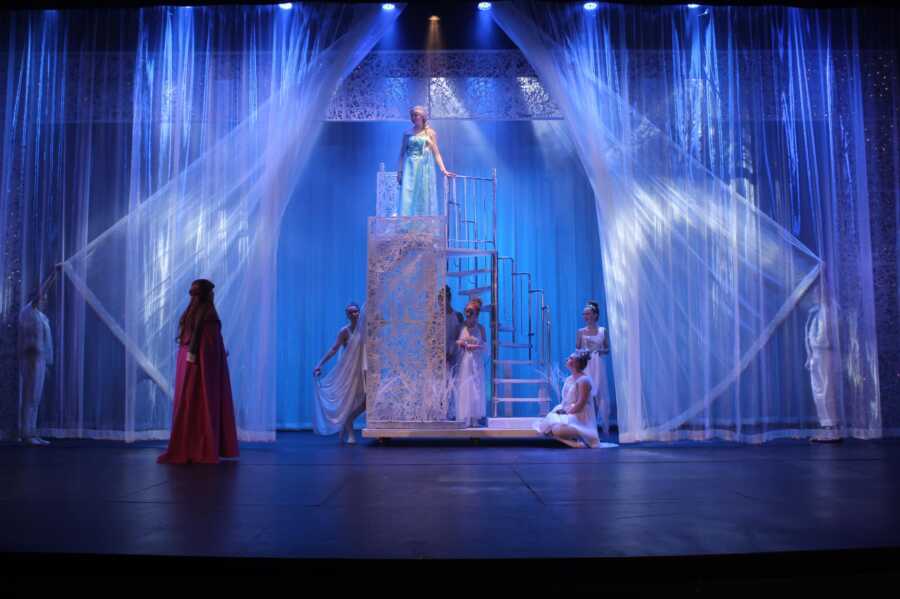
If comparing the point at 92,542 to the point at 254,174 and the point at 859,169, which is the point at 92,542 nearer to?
the point at 254,174

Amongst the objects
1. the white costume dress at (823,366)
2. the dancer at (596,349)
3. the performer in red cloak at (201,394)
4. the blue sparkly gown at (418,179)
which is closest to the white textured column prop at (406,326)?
the blue sparkly gown at (418,179)

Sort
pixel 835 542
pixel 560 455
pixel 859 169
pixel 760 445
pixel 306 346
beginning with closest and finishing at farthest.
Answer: pixel 835 542 < pixel 560 455 < pixel 760 445 < pixel 859 169 < pixel 306 346

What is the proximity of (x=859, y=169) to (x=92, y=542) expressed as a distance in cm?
707

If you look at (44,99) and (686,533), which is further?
(44,99)

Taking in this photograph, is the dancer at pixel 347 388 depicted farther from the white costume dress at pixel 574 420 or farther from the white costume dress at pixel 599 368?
the white costume dress at pixel 599 368

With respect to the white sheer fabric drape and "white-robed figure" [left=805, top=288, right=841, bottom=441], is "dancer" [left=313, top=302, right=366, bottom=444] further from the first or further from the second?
"white-robed figure" [left=805, top=288, right=841, bottom=441]

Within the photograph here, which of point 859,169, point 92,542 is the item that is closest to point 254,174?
point 92,542

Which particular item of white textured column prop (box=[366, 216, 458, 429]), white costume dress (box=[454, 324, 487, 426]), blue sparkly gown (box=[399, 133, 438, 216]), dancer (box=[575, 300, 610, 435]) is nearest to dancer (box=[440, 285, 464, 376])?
white costume dress (box=[454, 324, 487, 426])

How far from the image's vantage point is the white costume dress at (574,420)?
638cm

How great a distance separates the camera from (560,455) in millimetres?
5750

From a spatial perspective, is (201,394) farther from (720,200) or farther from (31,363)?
(720,200)

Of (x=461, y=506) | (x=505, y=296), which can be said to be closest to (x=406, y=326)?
(x=505, y=296)

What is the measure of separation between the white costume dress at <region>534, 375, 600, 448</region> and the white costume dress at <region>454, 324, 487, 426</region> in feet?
1.96

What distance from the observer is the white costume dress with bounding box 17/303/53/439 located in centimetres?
653
